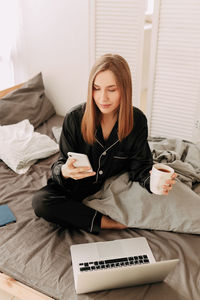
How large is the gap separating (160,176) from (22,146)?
1046 mm

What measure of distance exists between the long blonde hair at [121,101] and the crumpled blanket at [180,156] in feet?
1.36

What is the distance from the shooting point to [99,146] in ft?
5.35

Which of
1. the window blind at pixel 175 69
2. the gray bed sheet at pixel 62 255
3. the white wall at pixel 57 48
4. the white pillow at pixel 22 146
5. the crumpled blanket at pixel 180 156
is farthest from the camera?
the white wall at pixel 57 48

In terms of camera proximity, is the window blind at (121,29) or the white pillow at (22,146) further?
the window blind at (121,29)

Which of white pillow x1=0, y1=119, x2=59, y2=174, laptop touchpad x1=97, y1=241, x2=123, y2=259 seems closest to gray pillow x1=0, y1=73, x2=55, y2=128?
white pillow x1=0, y1=119, x2=59, y2=174

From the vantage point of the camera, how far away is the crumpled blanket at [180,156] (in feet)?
5.99

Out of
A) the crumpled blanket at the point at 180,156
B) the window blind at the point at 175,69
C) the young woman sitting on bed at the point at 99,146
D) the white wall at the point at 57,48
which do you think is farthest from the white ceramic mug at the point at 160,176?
the white wall at the point at 57,48

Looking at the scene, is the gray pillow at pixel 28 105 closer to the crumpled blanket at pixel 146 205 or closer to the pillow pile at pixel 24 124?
the pillow pile at pixel 24 124

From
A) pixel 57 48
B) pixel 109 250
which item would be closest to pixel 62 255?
pixel 109 250

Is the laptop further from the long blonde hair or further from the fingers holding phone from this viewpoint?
the long blonde hair

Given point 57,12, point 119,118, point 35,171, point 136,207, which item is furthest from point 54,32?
point 136,207

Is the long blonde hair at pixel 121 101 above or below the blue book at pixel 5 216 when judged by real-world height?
above

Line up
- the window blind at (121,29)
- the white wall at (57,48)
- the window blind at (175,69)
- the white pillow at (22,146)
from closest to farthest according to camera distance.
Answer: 1. the white pillow at (22,146)
2. the window blind at (175,69)
3. the window blind at (121,29)
4. the white wall at (57,48)

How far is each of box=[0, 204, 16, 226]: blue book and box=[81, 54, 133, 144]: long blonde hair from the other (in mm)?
501
